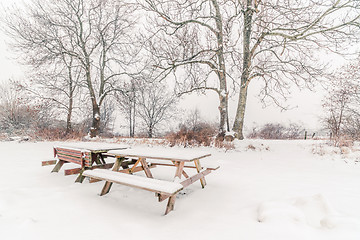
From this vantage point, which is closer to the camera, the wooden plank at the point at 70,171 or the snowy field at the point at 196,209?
the snowy field at the point at 196,209

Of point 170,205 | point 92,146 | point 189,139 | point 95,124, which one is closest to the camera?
point 170,205

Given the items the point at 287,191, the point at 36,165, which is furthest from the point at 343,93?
the point at 36,165

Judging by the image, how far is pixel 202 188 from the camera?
3486mm

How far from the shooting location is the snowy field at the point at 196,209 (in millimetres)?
1930

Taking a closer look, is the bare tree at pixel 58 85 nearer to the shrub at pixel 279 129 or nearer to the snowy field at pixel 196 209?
the snowy field at pixel 196 209

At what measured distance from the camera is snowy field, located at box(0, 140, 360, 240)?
1.93m

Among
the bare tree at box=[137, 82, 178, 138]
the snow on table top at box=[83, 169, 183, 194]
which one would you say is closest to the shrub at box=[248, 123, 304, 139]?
the bare tree at box=[137, 82, 178, 138]

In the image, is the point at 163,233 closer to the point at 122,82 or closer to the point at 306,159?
the point at 306,159

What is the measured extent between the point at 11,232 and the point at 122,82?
14093 millimetres

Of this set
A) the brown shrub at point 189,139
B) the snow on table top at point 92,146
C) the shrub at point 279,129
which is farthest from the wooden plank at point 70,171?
the shrub at point 279,129

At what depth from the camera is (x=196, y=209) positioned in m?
2.62

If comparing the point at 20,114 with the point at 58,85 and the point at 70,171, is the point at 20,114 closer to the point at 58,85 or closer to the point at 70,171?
the point at 58,85

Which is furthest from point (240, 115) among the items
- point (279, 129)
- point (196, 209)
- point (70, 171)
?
point (279, 129)

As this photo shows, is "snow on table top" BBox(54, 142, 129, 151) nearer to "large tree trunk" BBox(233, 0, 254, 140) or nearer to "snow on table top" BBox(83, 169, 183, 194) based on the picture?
"snow on table top" BBox(83, 169, 183, 194)
